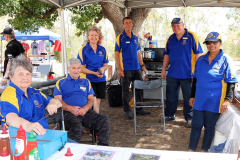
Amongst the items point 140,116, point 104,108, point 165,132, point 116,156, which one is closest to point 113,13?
point 104,108

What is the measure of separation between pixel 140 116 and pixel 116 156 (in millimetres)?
3632

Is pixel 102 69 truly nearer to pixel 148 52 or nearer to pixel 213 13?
pixel 148 52

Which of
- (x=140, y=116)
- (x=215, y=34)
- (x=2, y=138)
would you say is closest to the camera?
(x=2, y=138)

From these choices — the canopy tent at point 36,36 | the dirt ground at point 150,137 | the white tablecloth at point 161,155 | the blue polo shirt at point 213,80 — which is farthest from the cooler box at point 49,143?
the canopy tent at point 36,36

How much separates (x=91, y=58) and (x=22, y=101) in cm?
202

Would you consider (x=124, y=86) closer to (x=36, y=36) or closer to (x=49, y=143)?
(x=49, y=143)

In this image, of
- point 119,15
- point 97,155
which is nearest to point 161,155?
point 97,155

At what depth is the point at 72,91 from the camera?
308cm

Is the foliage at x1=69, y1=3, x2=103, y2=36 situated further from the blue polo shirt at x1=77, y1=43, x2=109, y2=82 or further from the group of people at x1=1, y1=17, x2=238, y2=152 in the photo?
the blue polo shirt at x1=77, y1=43, x2=109, y2=82

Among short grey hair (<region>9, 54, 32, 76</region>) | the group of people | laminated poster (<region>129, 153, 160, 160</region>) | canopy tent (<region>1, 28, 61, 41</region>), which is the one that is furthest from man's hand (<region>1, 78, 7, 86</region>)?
canopy tent (<region>1, 28, 61, 41</region>)

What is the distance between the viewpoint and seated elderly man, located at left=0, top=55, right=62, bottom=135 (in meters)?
1.90

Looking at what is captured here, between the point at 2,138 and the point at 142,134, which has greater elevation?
the point at 2,138

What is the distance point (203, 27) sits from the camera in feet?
94.6

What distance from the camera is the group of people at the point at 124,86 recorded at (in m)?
2.09
